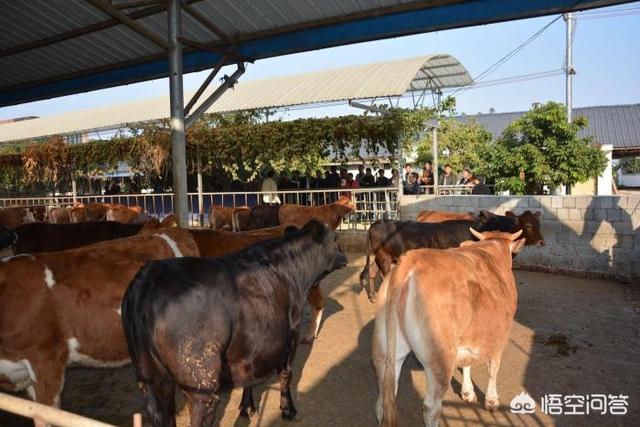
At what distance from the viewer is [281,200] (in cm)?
1320

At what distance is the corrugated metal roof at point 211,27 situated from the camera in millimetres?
5945

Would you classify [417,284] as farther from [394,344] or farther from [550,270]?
[550,270]

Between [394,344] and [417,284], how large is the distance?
43 cm

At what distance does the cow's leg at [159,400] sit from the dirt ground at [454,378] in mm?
923

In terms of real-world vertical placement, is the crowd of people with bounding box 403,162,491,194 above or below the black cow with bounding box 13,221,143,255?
above

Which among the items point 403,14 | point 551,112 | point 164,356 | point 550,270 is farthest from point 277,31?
point 551,112

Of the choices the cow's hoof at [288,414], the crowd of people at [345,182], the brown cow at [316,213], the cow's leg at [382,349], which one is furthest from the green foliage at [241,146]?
the cow's hoof at [288,414]

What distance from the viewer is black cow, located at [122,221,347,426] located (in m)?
2.65

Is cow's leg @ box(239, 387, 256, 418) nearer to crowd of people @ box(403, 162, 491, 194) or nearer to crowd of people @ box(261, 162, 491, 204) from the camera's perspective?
crowd of people @ box(403, 162, 491, 194)

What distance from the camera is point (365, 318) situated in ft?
20.7

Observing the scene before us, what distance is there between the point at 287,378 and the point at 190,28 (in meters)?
5.59

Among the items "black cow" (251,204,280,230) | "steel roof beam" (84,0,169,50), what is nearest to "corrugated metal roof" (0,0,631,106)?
"steel roof beam" (84,0,169,50)

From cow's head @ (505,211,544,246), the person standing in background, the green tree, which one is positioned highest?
the green tree

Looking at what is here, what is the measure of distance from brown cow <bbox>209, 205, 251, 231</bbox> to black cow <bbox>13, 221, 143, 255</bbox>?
395 cm
